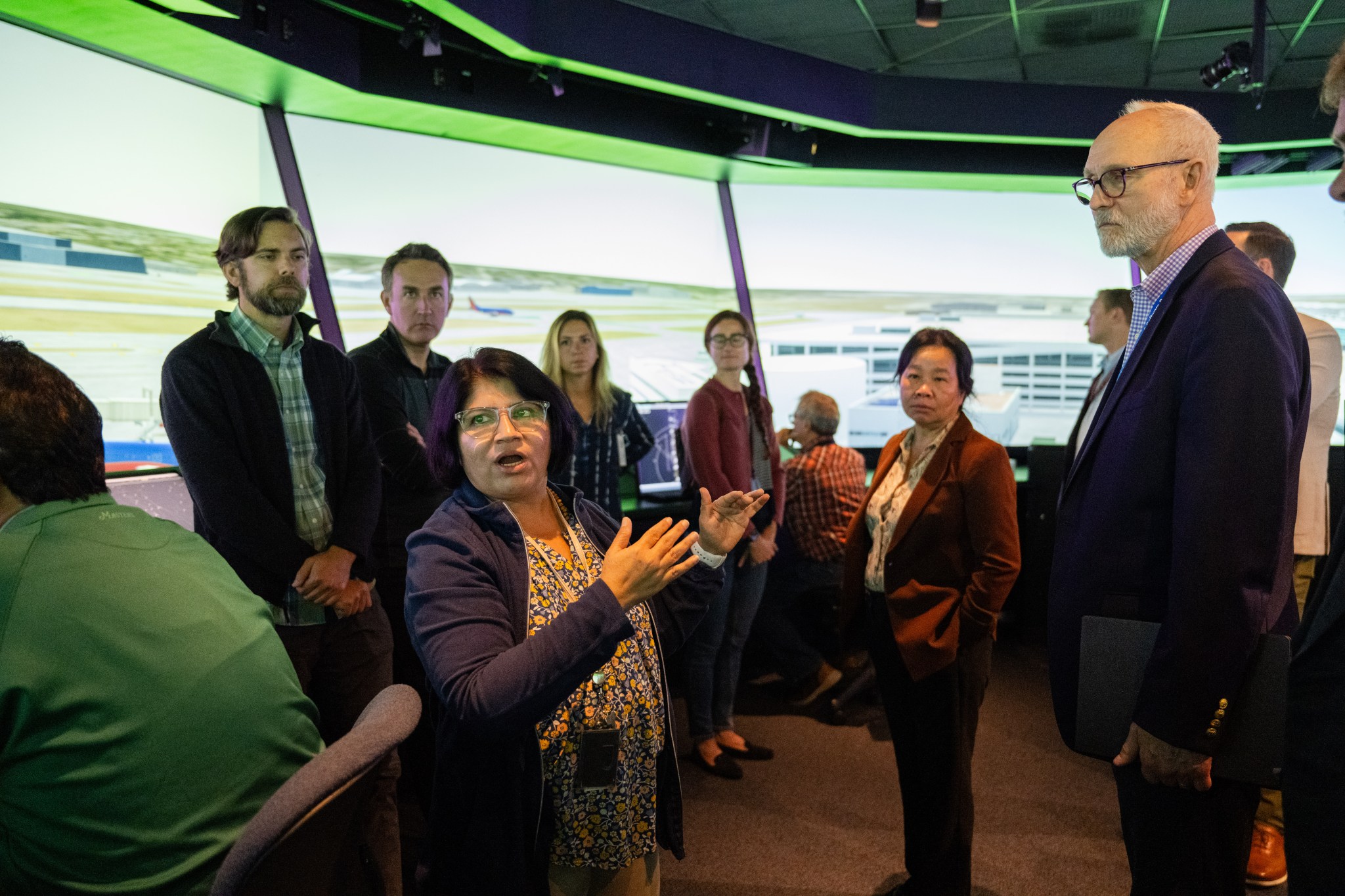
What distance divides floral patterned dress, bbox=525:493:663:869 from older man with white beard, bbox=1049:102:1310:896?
0.71 m

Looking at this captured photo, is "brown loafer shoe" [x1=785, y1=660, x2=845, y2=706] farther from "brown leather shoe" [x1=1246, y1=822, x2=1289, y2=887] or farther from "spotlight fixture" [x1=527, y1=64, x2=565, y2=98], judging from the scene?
"spotlight fixture" [x1=527, y1=64, x2=565, y2=98]

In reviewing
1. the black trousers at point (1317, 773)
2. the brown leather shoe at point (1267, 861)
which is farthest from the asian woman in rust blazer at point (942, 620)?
the black trousers at point (1317, 773)

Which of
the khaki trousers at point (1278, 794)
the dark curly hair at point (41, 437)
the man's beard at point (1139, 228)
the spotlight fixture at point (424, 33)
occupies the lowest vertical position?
the khaki trousers at point (1278, 794)

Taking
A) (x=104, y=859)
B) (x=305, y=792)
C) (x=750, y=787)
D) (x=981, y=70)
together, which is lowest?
(x=750, y=787)

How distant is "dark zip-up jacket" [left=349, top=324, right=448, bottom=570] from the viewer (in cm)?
274

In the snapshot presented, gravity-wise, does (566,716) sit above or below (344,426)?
below

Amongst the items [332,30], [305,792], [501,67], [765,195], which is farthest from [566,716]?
[765,195]

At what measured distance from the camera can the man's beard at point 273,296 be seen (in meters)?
2.23

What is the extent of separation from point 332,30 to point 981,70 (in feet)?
12.4

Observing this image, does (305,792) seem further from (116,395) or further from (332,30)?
(332,30)

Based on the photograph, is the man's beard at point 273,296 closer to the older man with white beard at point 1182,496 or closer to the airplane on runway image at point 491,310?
the older man with white beard at point 1182,496

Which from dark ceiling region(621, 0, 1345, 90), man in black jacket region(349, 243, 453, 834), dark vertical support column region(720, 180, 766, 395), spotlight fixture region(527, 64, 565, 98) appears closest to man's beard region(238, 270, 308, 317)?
man in black jacket region(349, 243, 453, 834)

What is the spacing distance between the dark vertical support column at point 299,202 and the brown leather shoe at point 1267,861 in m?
3.83

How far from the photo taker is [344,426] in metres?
2.36
